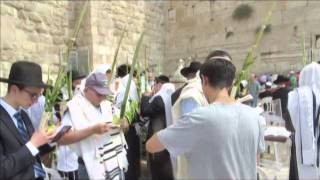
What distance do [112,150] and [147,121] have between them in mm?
2457

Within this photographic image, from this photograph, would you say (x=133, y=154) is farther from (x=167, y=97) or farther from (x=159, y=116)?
(x=167, y=97)

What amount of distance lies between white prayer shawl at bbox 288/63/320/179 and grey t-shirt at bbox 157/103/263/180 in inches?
78.1

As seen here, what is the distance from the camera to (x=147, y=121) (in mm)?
6156

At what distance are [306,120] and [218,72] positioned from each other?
2.13 m

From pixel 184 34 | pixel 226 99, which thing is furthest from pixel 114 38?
pixel 226 99

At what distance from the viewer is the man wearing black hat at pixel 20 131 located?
2.57 meters

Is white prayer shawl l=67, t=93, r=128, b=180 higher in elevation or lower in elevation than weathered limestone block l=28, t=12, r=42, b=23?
lower

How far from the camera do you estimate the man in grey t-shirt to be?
8.28ft

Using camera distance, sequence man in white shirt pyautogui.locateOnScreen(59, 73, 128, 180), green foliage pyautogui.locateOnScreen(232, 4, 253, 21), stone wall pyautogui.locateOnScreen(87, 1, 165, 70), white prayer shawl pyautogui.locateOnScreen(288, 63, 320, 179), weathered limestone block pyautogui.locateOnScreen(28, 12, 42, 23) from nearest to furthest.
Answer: man in white shirt pyautogui.locateOnScreen(59, 73, 128, 180) < white prayer shawl pyautogui.locateOnScreen(288, 63, 320, 179) < weathered limestone block pyautogui.locateOnScreen(28, 12, 42, 23) < stone wall pyautogui.locateOnScreen(87, 1, 165, 70) < green foliage pyautogui.locateOnScreen(232, 4, 253, 21)

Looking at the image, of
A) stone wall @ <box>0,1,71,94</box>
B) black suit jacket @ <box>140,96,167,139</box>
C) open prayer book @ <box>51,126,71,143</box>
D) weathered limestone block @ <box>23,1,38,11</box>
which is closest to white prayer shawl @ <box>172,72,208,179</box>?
open prayer book @ <box>51,126,71,143</box>

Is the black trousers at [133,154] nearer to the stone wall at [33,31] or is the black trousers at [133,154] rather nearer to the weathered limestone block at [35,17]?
the stone wall at [33,31]

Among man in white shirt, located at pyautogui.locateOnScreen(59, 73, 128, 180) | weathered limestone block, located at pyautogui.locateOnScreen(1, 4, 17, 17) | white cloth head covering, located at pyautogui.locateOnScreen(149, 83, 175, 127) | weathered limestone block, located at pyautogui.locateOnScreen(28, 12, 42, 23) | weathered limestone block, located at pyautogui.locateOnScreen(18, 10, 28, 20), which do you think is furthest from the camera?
weathered limestone block, located at pyautogui.locateOnScreen(28, 12, 42, 23)

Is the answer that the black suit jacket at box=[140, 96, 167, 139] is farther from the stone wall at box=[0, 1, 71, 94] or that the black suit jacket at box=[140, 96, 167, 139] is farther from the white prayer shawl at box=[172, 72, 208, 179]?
the stone wall at box=[0, 1, 71, 94]

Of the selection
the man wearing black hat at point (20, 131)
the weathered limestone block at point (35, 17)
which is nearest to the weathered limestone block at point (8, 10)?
the weathered limestone block at point (35, 17)
